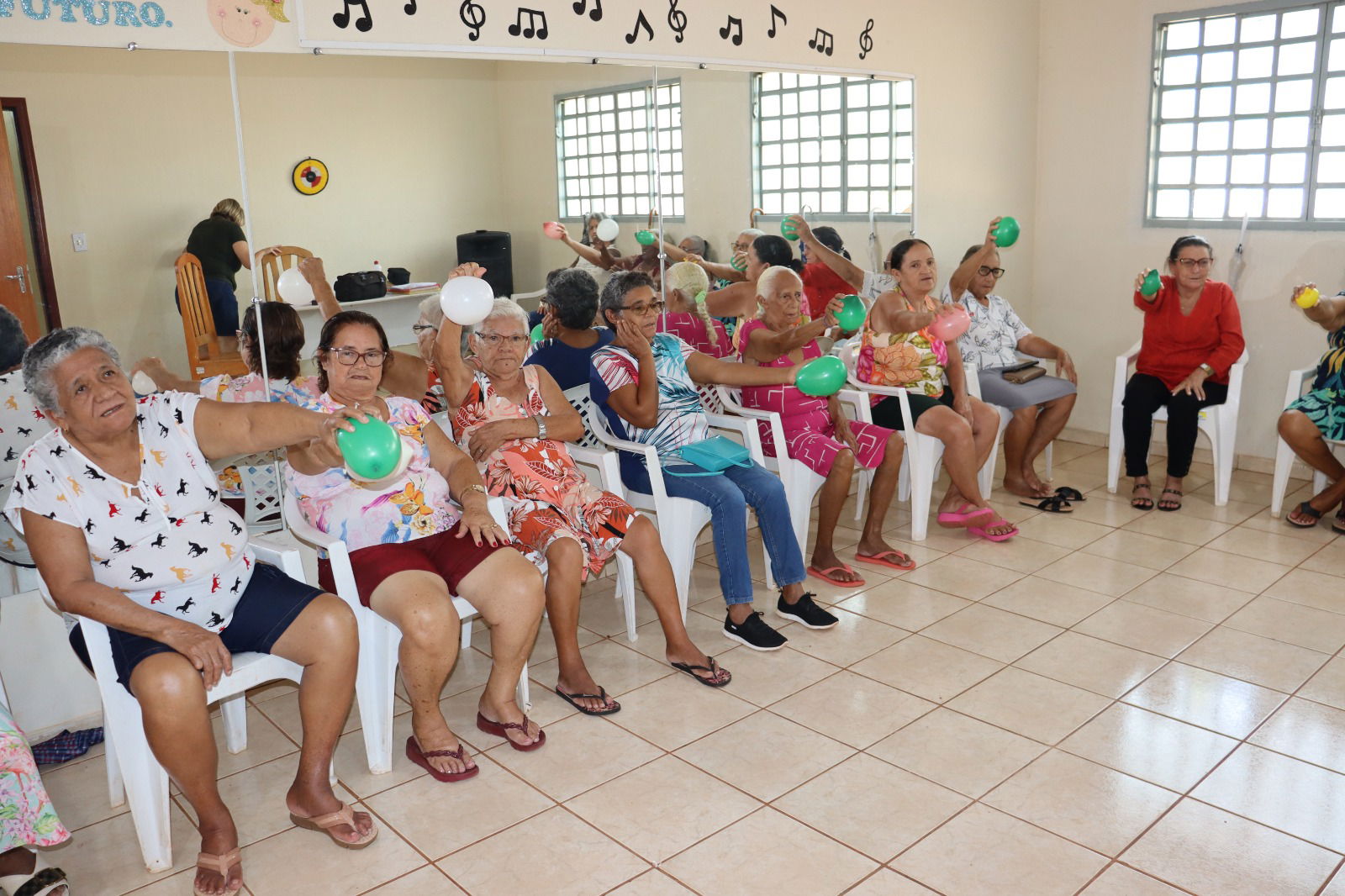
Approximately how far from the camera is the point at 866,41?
4574mm

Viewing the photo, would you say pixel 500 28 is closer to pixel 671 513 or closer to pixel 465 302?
pixel 465 302

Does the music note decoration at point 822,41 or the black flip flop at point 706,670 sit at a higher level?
the music note decoration at point 822,41

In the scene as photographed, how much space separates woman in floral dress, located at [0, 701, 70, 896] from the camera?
6.54 feet

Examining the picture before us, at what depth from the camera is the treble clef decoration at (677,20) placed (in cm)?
381

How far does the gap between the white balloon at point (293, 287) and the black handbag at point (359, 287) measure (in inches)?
3.3

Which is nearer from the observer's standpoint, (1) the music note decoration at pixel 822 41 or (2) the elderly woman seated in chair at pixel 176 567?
(2) the elderly woman seated in chair at pixel 176 567

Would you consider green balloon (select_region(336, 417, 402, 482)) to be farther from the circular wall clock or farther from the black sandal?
the black sandal

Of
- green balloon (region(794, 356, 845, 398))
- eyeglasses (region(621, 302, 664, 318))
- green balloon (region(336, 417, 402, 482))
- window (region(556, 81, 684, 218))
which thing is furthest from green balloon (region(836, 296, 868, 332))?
green balloon (region(336, 417, 402, 482))

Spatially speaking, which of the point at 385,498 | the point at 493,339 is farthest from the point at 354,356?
the point at 493,339

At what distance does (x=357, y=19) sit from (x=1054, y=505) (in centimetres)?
331

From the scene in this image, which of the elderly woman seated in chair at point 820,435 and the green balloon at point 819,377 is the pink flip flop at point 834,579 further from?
the green balloon at point 819,377

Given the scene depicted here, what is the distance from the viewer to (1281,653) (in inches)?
120

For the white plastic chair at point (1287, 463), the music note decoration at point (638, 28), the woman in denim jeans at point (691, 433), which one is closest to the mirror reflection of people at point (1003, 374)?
the white plastic chair at point (1287, 463)

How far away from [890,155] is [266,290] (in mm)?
2991
